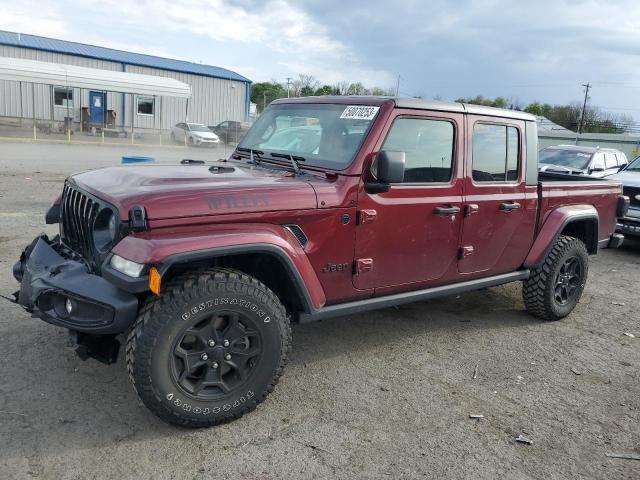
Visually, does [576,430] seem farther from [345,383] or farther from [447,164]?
[447,164]

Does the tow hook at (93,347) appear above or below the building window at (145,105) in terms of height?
below

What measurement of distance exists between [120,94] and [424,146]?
33845mm

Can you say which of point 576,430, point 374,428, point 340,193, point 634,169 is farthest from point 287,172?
point 634,169

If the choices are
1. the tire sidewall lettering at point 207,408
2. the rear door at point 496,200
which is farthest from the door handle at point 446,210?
the tire sidewall lettering at point 207,408

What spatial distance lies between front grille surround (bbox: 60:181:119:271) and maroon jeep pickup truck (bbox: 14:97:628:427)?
17 mm

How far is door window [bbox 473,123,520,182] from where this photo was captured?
4.26 meters

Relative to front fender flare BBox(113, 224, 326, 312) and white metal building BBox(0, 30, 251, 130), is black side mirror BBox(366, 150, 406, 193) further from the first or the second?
white metal building BBox(0, 30, 251, 130)

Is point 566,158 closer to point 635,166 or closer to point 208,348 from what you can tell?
point 635,166

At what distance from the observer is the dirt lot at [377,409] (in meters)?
2.82

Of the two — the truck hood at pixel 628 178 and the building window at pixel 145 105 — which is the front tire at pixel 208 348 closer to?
the truck hood at pixel 628 178

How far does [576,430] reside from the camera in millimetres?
3318

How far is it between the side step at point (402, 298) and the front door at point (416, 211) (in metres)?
0.10

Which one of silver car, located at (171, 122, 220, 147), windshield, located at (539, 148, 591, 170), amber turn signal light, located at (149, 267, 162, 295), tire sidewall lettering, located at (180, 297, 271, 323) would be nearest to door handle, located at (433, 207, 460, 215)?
tire sidewall lettering, located at (180, 297, 271, 323)

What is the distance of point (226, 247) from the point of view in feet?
9.57
